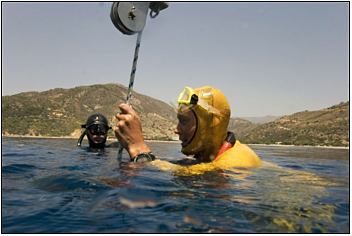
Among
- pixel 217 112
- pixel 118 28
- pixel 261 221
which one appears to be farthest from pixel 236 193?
pixel 118 28

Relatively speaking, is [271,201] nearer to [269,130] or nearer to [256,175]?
[256,175]

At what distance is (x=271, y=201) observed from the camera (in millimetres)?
2754

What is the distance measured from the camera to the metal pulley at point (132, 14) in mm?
3506

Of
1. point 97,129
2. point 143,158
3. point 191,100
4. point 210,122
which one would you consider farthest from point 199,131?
point 97,129

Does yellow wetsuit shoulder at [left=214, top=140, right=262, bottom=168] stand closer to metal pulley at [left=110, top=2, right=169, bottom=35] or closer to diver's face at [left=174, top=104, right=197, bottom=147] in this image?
diver's face at [left=174, top=104, right=197, bottom=147]


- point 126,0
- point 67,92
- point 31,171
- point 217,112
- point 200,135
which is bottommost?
point 31,171

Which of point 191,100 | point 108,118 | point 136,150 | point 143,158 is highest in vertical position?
point 191,100

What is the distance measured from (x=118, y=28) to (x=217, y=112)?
188 cm

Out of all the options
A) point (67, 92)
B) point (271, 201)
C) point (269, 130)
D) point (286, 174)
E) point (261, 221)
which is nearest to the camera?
point (261, 221)

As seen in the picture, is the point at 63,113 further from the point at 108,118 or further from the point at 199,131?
the point at 199,131

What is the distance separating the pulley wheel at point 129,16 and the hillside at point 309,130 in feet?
146

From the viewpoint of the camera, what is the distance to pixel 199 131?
421cm

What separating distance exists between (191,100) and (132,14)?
4.70 ft

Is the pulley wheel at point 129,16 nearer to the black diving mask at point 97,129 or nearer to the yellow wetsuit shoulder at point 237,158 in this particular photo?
the yellow wetsuit shoulder at point 237,158
